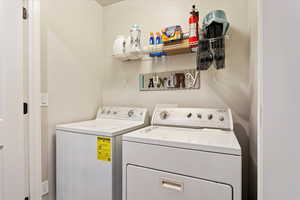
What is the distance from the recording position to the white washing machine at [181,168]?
0.87m

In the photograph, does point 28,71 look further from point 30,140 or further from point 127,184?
point 127,184

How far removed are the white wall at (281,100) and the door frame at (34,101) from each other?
167 centimetres

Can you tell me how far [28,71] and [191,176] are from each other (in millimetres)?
1583

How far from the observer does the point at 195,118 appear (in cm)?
151

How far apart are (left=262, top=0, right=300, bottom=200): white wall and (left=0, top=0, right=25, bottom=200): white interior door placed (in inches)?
68.2

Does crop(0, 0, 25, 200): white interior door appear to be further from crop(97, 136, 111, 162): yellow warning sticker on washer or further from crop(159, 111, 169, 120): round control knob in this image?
crop(159, 111, 169, 120): round control knob

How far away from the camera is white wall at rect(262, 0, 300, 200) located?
1.26 feet

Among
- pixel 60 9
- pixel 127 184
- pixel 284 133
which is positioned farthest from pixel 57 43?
pixel 284 133

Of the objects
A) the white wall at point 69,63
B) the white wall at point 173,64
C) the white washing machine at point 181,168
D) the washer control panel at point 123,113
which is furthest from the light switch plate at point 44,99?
the white washing machine at point 181,168

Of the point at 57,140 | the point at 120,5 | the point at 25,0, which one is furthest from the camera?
the point at 120,5

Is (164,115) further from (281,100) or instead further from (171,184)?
(281,100)

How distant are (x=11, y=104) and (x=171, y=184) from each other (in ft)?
4.69

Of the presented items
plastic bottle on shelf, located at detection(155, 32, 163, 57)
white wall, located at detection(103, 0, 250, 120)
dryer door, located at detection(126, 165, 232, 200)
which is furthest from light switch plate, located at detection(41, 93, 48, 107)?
plastic bottle on shelf, located at detection(155, 32, 163, 57)

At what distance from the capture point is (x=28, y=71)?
143 cm
